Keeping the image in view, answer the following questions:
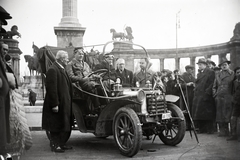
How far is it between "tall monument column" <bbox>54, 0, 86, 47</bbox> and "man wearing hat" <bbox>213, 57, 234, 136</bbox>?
13.8 ft

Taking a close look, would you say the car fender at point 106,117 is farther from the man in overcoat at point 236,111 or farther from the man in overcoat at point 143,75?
the man in overcoat at point 236,111

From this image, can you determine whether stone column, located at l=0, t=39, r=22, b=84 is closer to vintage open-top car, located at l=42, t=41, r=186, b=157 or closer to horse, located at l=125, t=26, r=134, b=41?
vintage open-top car, located at l=42, t=41, r=186, b=157

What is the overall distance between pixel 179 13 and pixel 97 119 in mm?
2639

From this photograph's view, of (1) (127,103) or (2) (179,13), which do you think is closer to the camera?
(1) (127,103)

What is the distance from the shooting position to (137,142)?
4531mm

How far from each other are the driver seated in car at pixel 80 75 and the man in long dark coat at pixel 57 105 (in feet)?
1.29

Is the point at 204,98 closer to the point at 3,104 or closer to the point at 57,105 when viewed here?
the point at 57,105

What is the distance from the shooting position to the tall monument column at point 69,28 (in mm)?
8498

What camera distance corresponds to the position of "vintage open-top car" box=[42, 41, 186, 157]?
4762 mm

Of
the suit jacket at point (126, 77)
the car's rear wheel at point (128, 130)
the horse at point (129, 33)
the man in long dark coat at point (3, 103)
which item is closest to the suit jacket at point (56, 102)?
the car's rear wheel at point (128, 130)

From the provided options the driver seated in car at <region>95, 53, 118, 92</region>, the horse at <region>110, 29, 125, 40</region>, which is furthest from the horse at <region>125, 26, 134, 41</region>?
the driver seated in car at <region>95, 53, 118, 92</region>

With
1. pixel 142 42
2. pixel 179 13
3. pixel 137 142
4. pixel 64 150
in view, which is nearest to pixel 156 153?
→ pixel 137 142

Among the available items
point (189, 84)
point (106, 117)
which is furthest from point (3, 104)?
point (189, 84)

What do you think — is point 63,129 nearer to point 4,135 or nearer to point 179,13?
point 4,135
